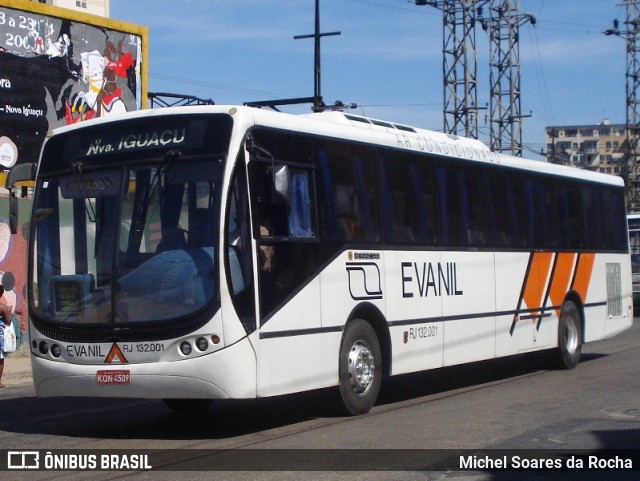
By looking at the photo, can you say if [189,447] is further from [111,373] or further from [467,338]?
[467,338]

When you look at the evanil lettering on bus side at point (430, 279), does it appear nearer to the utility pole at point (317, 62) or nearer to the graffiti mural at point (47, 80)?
the graffiti mural at point (47, 80)

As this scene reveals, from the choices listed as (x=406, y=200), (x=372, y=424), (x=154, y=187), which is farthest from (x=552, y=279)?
(x=154, y=187)

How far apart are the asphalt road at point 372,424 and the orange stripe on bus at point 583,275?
214cm

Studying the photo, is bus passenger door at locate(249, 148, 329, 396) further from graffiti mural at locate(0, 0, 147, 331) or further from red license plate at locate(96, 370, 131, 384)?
graffiti mural at locate(0, 0, 147, 331)

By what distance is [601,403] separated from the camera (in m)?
12.4

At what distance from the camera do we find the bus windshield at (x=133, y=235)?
984 centimetres

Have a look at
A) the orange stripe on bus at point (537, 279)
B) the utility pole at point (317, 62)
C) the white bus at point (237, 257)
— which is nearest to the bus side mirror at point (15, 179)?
the white bus at point (237, 257)

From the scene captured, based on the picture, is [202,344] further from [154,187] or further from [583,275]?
[583,275]

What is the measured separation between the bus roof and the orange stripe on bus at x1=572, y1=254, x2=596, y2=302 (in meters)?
1.50

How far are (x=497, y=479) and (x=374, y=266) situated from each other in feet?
14.1

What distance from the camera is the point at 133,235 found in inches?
399

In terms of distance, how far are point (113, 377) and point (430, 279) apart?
4602 mm

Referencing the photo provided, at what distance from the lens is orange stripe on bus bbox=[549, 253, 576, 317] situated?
659 inches

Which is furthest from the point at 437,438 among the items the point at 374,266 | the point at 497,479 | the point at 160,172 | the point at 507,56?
the point at 507,56
